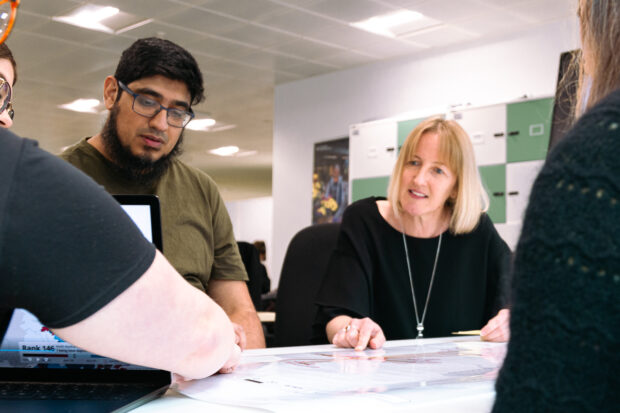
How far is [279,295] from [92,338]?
1599 millimetres

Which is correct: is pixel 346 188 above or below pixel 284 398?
above

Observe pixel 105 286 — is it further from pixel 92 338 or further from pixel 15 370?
pixel 15 370

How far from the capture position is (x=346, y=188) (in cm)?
697

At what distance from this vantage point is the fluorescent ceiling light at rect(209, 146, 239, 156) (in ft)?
37.3

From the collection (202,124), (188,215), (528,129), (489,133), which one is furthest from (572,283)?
(202,124)

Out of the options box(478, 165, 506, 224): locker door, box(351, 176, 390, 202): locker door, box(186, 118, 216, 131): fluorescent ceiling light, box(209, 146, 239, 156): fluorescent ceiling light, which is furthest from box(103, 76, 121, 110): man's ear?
box(209, 146, 239, 156): fluorescent ceiling light

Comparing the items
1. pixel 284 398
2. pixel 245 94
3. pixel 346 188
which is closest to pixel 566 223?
pixel 284 398

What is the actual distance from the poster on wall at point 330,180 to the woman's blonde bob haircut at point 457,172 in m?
4.61

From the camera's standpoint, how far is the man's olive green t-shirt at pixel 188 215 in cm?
184

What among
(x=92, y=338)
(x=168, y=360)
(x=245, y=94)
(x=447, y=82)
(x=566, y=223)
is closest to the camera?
(x=566, y=223)

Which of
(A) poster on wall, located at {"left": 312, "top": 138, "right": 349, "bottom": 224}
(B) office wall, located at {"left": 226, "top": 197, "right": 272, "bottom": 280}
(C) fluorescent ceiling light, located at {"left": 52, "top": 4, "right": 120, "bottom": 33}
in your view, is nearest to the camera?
(C) fluorescent ceiling light, located at {"left": 52, "top": 4, "right": 120, "bottom": 33}

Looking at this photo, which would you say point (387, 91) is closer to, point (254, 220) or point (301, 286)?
point (301, 286)

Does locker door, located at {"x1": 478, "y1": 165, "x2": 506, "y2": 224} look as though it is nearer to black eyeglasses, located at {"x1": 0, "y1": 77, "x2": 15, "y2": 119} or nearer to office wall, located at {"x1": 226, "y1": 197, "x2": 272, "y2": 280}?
black eyeglasses, located at {"x1": 0, "y1": 77, "x2": 15, "y2": 119}

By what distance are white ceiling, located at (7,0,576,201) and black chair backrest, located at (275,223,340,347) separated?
222 cm
